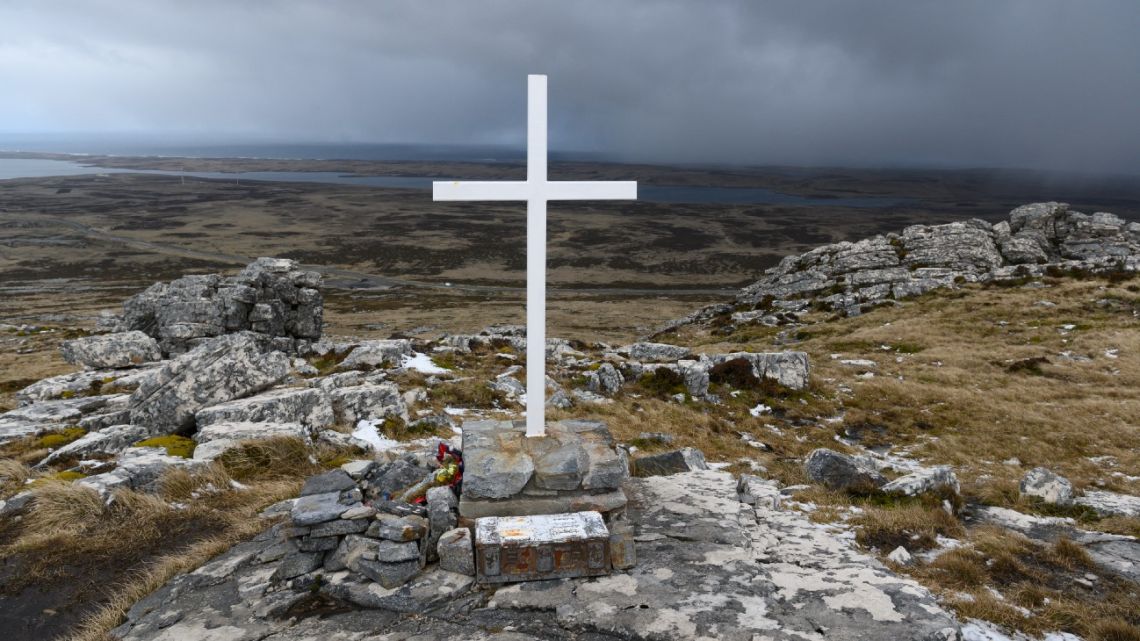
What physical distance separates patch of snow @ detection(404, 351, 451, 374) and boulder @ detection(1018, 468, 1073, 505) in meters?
15.6

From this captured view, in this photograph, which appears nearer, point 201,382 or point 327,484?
point 327,484

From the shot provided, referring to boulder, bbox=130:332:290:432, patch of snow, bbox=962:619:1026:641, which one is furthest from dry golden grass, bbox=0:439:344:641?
patch of snow, bbox=962:619:1026:641

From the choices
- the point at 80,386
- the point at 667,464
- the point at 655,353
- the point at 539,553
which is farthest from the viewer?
the point at 655,353

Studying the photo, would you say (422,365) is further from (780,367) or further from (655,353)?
(780,367)

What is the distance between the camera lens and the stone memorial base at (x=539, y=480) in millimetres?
7750

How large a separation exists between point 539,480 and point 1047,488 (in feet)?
30.9

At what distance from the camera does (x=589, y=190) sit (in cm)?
919

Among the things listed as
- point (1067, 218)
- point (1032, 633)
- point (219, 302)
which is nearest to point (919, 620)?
point (1032, 633)

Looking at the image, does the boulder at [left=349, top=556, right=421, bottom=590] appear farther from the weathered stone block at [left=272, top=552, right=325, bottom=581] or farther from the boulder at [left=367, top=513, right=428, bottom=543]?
the weathered stone block at [left=272, top=552, right=325, bottom=581]

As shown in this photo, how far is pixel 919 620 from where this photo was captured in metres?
6.11

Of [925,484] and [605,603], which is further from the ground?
[605,603]

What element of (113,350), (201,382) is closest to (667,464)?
(201,382)

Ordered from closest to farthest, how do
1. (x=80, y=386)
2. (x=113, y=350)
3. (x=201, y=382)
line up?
(x=201, y=382) < (x=80, y=386) < (x=113, y=350)

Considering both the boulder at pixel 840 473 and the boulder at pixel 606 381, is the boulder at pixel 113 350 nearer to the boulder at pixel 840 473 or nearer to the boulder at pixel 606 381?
the boulder at pixel 606 381
